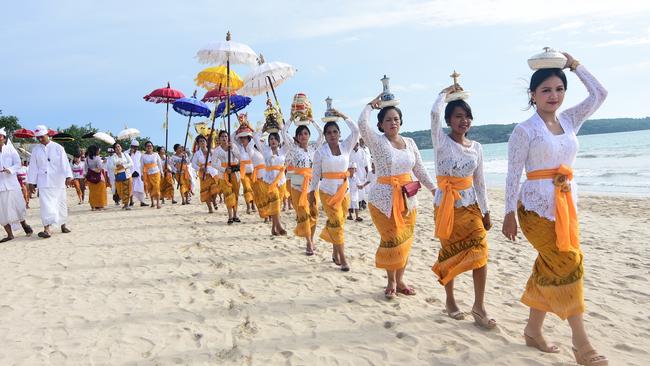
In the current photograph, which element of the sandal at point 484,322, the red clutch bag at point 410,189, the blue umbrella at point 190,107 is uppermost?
the blue umbrella at point 190,107

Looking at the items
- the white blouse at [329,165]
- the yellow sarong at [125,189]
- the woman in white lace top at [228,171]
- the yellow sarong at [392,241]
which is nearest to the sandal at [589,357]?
the yellow sarong at [392,241]

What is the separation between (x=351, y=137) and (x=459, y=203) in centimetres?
200

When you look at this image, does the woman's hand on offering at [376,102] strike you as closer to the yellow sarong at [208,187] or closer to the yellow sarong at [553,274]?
the yellow sarong at [553,274]

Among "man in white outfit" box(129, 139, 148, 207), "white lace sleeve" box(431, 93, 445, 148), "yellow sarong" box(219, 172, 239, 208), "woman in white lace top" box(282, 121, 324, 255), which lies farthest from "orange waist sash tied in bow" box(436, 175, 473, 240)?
"man in white outfit" box(129, 139, 148, 207)

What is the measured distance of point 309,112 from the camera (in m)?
6.31

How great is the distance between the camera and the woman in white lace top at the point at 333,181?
5.32 m

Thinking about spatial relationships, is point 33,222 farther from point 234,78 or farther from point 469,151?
point 469,151

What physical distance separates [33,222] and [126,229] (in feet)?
13.3

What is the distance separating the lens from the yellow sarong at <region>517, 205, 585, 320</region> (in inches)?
109

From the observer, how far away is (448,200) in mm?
3566

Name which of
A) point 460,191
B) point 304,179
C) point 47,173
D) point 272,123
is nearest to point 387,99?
point 460,191

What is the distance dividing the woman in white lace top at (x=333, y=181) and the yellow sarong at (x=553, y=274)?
2.64 m

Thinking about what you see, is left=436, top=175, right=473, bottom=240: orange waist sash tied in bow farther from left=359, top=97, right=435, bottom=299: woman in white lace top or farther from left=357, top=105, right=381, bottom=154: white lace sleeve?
left=357, top=105, right=381, bottom=154: white lace sleeve

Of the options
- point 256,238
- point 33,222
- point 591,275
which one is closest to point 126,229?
point 256,238
